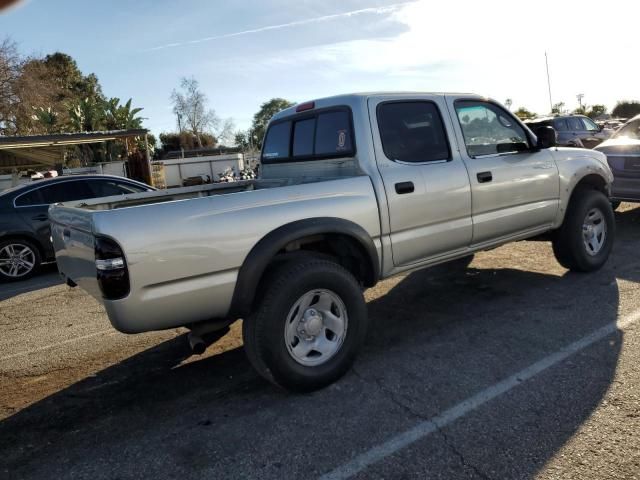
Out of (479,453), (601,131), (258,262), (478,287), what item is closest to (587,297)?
(478,287)

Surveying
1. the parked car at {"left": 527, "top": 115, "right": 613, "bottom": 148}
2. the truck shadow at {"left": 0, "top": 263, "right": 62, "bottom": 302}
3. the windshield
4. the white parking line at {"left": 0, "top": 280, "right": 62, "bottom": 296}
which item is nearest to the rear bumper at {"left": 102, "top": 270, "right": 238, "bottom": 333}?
the truck shadow at {"left": 0, "top": 263, "right": 62, "bottom": 302}

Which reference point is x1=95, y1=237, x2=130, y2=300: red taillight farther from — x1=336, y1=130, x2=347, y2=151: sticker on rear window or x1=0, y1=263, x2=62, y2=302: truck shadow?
x1=0, y1=263, x2=62, y2=302: truck shadow

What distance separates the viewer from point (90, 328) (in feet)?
16.6

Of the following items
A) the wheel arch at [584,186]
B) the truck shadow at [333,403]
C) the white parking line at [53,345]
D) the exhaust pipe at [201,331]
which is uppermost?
the wheel arch at [584,186]

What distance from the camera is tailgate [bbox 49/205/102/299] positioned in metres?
3.00

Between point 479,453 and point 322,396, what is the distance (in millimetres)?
1066

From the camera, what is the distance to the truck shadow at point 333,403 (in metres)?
2.68

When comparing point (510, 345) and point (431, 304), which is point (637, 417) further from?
point (431, 304)

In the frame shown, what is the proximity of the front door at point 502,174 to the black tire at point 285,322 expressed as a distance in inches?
61.8

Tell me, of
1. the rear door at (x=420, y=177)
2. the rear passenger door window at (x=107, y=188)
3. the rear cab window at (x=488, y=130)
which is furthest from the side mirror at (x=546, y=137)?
the rear passenger door window at (x=107, y=188)

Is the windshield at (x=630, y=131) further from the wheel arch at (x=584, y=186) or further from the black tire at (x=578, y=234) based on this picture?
the black tire at (x=578, y=234)

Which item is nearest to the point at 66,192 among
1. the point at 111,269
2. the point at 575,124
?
the point at 111,269

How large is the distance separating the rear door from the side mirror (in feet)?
3.72

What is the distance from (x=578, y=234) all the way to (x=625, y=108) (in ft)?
181
